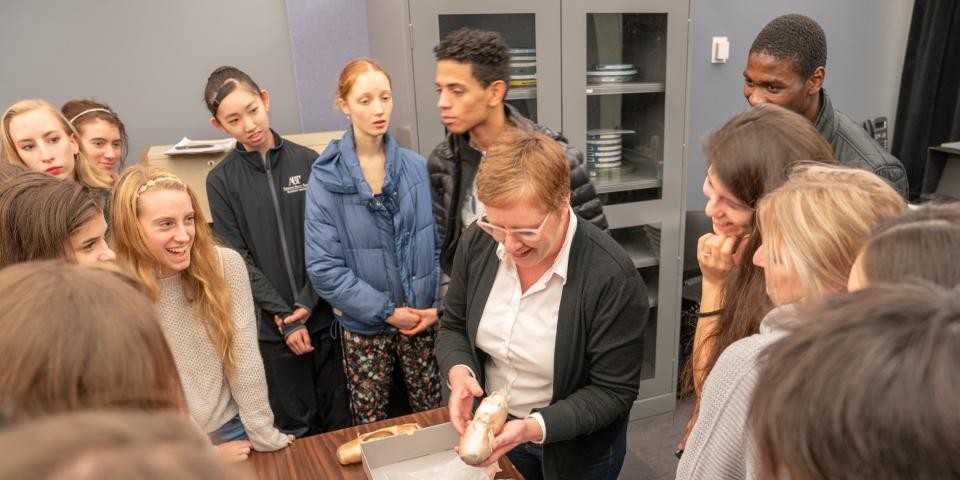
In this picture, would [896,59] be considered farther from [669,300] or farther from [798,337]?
[798,337]

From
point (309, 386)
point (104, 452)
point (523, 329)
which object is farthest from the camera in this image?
point (309, 386)

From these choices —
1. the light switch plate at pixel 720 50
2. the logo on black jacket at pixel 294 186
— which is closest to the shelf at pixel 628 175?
the light switch plate at pixel 720 50

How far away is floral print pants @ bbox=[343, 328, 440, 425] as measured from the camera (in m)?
2.28

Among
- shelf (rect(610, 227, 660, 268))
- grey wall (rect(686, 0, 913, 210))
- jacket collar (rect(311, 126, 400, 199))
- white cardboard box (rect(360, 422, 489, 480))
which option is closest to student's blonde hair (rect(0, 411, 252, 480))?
white cardboard box (rect(360, 422, 489, 480))

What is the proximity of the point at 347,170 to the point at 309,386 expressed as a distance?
92 cm

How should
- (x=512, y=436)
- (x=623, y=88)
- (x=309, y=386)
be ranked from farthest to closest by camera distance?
(x=623, y=88) < (x=309, y=386) < (x=512, y=436)

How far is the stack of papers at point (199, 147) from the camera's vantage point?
2607 millimetres

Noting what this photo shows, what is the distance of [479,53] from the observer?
80.0 inches

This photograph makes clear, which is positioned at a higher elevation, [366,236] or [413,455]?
[366,236]

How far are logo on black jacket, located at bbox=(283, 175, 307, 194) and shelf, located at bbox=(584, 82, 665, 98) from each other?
4.31 feet

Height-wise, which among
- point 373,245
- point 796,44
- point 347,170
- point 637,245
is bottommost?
point 637,245

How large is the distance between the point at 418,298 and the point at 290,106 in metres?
1.39

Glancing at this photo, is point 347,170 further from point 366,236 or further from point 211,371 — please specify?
point 211,371

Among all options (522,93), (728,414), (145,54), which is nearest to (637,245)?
(522,93)
